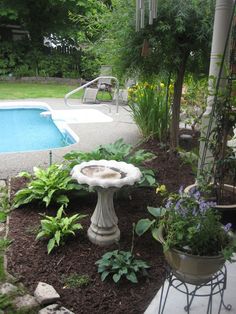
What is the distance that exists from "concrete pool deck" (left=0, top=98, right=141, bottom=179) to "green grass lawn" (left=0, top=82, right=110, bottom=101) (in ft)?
4.30

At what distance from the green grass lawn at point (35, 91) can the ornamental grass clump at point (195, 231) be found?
8289 mm

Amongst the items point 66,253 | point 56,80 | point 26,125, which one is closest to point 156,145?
point 66,253

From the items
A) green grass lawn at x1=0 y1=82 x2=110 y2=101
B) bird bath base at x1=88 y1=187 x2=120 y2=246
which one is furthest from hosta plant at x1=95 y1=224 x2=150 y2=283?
green grass lawn at x1=0 y1=82 x2=110 y2=101

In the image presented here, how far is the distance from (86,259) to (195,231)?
1.01 m

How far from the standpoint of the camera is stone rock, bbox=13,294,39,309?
1945mm

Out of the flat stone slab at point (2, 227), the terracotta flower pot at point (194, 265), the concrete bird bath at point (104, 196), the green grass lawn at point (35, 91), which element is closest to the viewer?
the terracotta flower pot at point (194, 265)

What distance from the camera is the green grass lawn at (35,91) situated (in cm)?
993

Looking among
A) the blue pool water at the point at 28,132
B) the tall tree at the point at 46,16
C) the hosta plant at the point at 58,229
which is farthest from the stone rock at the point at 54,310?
the tall tree at the point at 46,16

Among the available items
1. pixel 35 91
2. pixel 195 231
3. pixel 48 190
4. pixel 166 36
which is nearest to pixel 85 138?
pixel 166 36

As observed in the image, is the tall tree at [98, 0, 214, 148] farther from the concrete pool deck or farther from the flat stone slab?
the flat stone slab

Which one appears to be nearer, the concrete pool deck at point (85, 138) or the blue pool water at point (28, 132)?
the concrete pool deck at point (85, 138)

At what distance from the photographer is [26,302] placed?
198cm

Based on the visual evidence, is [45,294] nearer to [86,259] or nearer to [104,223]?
[86,259]

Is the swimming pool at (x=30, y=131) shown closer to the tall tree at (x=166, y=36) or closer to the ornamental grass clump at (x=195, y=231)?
the tall tree at (x=166, y=36)
